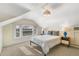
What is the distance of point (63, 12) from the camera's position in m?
1.67

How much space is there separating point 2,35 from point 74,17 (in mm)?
1527

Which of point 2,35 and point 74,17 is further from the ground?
point 74,17

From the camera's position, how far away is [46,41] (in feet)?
5.57

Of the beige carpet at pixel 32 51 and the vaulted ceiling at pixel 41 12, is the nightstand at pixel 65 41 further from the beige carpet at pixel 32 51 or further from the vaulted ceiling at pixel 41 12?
the vaulted ceiling at pixel 41 12

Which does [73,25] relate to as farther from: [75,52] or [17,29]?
[17,29]

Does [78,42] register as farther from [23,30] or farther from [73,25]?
[23,30]

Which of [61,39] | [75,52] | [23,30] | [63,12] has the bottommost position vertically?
[75,52]

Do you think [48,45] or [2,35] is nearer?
[2,35]

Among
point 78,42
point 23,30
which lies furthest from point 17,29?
point 78,42

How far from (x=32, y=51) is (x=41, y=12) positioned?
2.79 feet

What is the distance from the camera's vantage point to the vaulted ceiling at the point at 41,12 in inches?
62.9

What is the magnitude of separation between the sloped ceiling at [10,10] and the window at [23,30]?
272mm

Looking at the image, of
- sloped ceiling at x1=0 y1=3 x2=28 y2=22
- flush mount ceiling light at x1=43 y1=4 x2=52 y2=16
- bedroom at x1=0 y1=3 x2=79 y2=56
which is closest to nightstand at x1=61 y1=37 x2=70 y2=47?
bedroom at x1=0 y1=3 x2=79 y2=56

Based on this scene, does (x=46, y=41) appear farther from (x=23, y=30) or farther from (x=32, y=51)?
(x=23, y=30)
